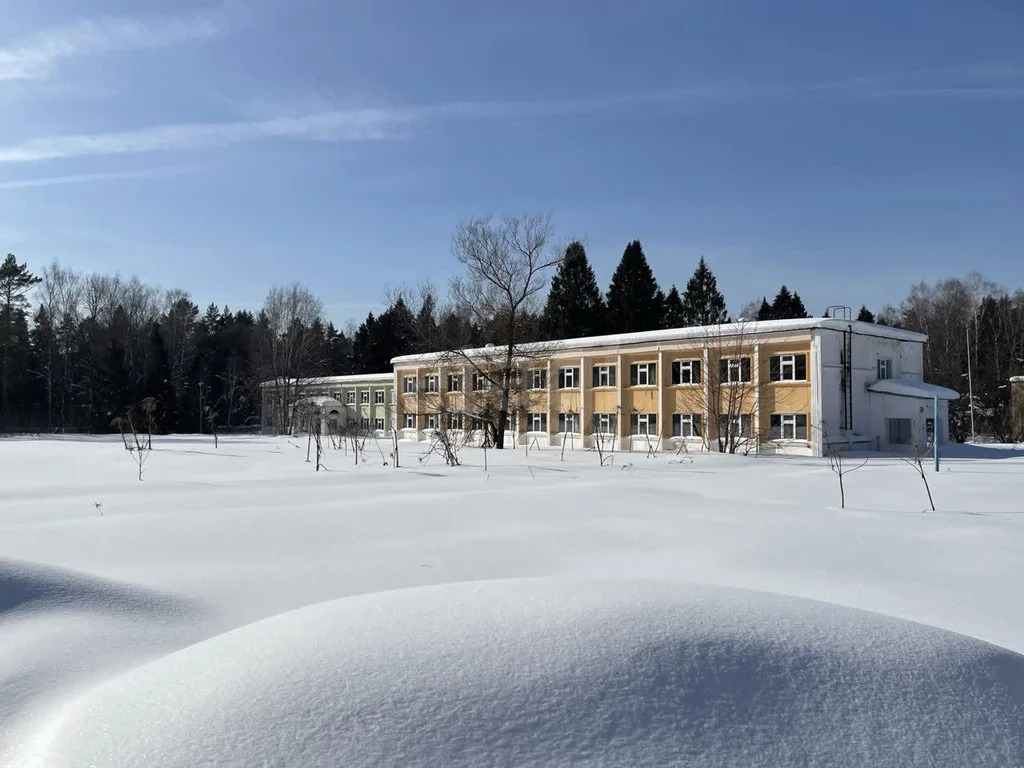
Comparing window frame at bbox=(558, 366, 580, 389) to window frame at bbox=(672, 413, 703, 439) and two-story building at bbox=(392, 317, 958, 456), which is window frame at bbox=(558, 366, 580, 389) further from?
window frame at bbox=(672, 413, 703, 439)

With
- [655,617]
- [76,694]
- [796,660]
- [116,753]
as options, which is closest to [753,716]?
[796,660]

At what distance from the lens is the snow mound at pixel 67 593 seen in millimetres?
6383

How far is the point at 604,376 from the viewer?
137 feet

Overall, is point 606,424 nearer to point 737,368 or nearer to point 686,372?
point 686,372

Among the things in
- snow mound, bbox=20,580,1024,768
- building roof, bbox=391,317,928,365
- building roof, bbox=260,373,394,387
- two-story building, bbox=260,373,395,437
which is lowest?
snow mound, bbox=20,580,1024,768

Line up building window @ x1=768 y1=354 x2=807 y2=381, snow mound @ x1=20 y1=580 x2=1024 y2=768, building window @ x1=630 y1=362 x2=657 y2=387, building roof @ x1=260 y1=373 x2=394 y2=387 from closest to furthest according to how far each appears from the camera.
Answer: snow mound @ x1=20 y1=580 x2=1024 y2=768, building window @ x1=768 y1=354 x2=807 y2=381, building window @ x1=630 y1=362 x2=657 y2=387, building roof @ x1=260 y1=373 x2=394 y2=387

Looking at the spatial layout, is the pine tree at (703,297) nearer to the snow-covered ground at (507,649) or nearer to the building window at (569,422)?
the building window at (569,422)

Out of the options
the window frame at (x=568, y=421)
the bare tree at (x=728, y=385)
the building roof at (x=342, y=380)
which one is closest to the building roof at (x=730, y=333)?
the bare tree at (x=728, y=385)

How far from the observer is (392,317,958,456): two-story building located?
111ft

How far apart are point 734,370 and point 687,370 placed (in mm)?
2671

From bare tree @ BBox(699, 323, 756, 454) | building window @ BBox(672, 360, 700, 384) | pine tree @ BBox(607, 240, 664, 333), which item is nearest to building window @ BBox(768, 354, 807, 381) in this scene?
bare tree @ BBox(699, 323, 756, 454)

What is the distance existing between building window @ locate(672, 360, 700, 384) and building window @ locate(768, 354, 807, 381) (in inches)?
143

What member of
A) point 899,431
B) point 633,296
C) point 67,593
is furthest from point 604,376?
point 67,593

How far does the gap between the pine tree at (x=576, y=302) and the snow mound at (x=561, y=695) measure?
2302 inches
